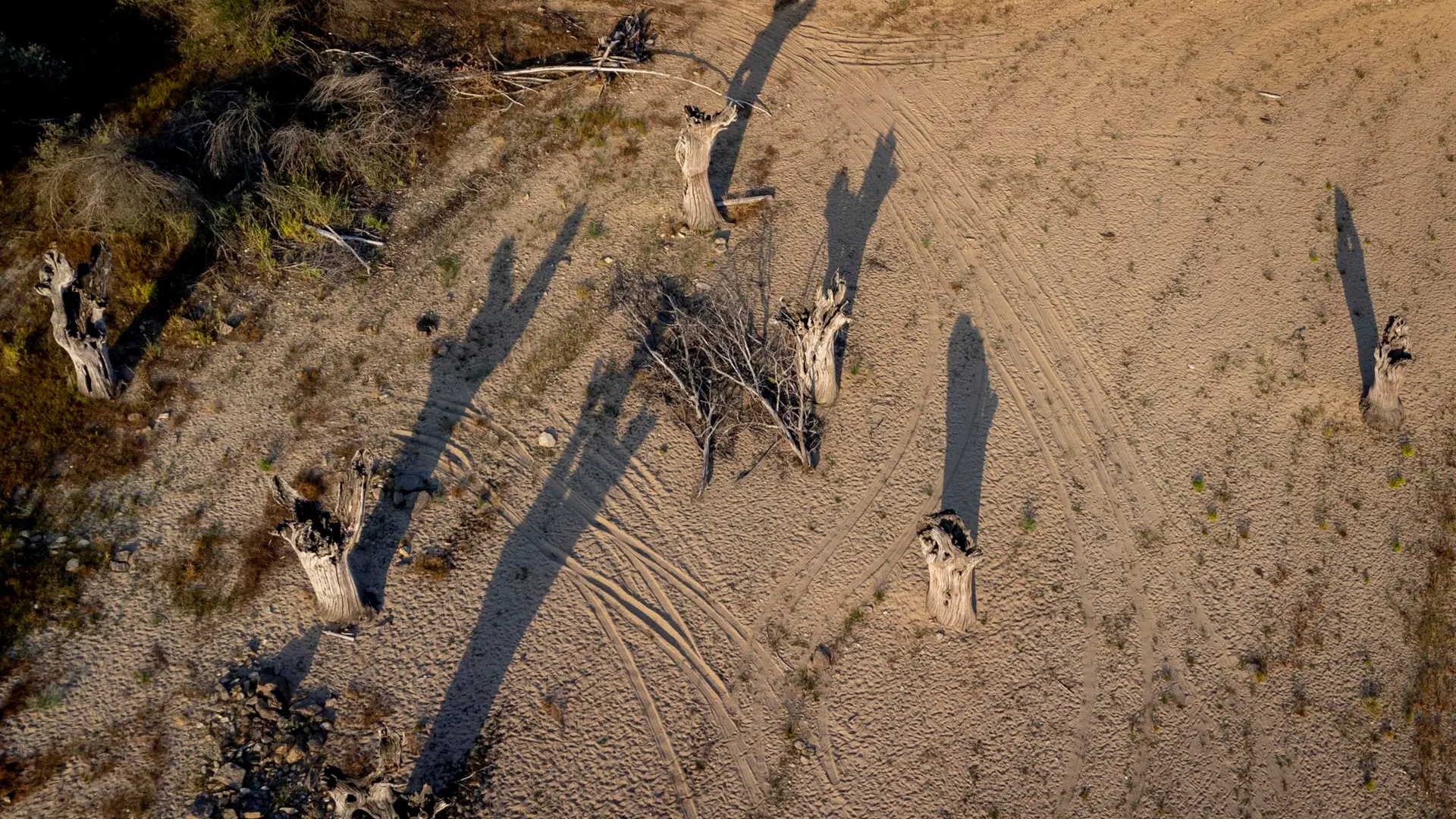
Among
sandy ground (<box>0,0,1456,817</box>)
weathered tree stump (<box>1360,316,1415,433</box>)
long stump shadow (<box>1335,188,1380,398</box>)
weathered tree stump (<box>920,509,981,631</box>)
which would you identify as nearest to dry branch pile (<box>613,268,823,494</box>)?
sandy ground (<box>0,0,1456,817</box>)

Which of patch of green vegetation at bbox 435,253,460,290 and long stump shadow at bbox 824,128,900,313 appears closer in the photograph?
patch of green vegetation at bbox 435,253,460,290

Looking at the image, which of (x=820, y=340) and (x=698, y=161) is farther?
(x=698, y=161)

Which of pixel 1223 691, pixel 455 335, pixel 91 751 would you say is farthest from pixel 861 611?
pixel 91 751

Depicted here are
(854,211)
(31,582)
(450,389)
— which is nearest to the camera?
(31,582)

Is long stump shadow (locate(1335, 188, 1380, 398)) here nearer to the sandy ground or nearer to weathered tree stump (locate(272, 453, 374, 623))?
the sandy ground

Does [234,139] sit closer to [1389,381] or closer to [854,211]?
[854,211]

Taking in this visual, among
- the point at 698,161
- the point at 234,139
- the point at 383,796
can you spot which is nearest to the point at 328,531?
the point at 383,796
